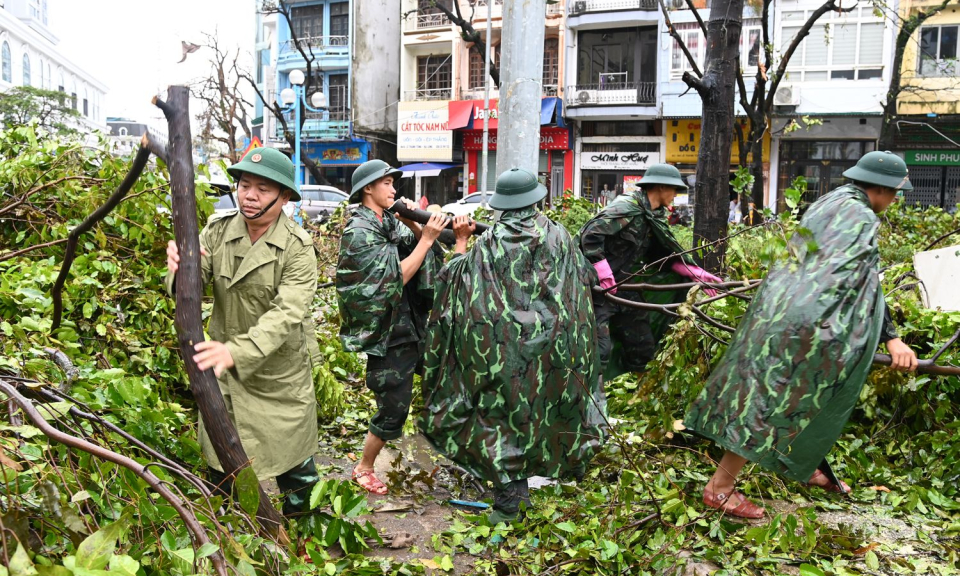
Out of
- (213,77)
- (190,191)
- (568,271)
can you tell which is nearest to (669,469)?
(568,271)

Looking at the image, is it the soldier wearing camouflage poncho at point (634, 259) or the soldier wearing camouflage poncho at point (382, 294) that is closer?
the soldier wearing camouflage poncho at point (382, 294)

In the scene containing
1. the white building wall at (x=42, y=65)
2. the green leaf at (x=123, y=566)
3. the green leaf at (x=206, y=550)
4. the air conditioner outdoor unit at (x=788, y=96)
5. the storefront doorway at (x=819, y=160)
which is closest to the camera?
the green leaf at (x=123, y=566)

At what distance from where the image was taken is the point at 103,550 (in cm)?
180

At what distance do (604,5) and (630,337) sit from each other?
27526 mm

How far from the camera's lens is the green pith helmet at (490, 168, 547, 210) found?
13.1 ft

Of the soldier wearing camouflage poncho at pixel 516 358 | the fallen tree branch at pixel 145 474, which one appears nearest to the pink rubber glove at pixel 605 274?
the soldier wearing camouflage poncho at pixel 516 358

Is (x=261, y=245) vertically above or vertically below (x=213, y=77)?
below

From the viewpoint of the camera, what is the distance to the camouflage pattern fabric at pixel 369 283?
4.34 meters

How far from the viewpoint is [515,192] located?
4027 mm

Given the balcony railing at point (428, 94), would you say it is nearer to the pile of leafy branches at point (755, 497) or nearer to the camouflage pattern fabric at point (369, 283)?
the pile of leafy branches at point (755, 497)

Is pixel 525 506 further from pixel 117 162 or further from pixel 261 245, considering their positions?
pixel 117 162

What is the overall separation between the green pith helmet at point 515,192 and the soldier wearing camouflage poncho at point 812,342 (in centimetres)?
120

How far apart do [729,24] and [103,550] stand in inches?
281

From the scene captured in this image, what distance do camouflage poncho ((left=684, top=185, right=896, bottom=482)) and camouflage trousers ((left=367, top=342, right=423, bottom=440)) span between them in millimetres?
1709
